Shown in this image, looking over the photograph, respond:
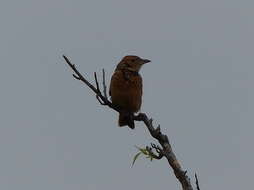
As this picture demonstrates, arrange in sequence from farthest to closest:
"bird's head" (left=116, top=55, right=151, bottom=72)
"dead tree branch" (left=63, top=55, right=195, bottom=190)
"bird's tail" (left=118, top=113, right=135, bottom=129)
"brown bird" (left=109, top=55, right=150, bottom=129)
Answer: "bird's head" (left=116, top=55, right=151, bottom=72) → "brown bird" (left=109, top=55, right=150, bottom=129) → "bird's tail" (left=118, top=113, right=135, bottom=129) → "dead tree branch" (left=63, top=55, right=195, bottom=190)

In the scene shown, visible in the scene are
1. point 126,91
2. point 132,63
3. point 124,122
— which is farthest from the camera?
point 132,63

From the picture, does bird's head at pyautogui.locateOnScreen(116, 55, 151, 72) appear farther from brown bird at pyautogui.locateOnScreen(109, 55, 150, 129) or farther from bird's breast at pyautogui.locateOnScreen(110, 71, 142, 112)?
bird's breast at pyautogui.locateOnScreen(110, 71, 142, 112)

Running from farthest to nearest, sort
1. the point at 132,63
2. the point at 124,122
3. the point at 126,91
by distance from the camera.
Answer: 1. the point at 132,63
2. the point at 126,91
3. the point at 124,122

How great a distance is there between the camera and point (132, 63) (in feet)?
28.4

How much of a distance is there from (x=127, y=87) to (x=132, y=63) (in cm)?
59

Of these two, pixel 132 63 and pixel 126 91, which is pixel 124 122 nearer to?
pixel 126 91

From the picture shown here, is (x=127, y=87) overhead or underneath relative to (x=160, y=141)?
overhead

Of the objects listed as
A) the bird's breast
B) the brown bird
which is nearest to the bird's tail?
the brown bird

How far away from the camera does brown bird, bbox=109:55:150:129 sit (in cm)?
803

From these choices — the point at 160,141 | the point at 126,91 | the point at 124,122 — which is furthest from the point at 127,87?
the point at 160,141

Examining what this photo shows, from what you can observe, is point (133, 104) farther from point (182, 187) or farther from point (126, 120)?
point (182, 187)

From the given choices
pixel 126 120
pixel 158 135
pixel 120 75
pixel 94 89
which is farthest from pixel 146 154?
pixel 120 75

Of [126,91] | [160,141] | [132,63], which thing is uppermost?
[132,63]

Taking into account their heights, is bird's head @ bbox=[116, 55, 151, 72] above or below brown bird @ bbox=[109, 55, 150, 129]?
above
